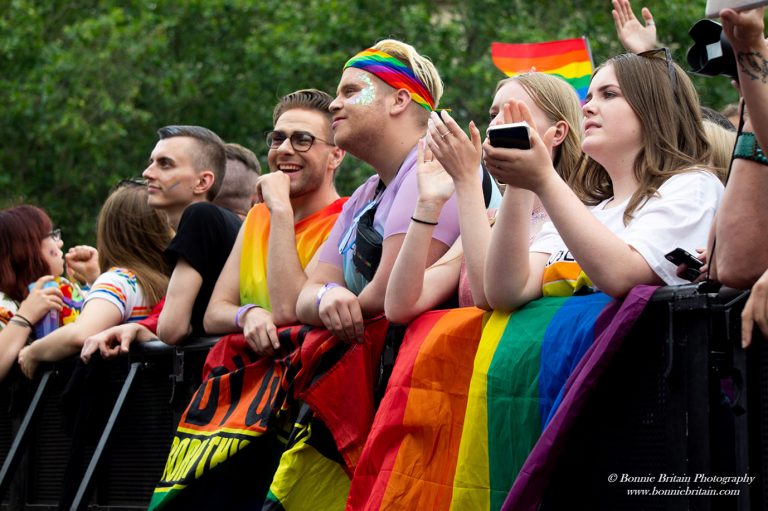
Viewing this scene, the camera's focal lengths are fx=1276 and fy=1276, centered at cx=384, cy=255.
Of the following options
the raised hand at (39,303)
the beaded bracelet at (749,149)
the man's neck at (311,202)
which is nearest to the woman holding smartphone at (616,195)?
the beaded bracelet at (749,149)

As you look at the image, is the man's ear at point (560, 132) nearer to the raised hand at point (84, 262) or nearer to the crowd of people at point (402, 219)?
the crowd of people at point (402, 219)

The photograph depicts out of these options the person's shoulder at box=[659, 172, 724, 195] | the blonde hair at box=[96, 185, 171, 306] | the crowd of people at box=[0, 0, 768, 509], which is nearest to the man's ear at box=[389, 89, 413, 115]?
the crowd of people at box=[0, 0, 768, 509]

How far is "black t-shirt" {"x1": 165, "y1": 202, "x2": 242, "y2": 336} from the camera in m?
5.89

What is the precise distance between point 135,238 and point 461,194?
116 inches

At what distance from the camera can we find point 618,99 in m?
4.05

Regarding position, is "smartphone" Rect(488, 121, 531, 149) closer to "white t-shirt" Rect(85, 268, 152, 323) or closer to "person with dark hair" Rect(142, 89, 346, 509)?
"person with dark hair" Rect(142, 89, 346, 509)

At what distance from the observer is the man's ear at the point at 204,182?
670 cm

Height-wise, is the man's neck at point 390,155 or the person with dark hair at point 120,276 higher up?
the man's neck at point 390,155

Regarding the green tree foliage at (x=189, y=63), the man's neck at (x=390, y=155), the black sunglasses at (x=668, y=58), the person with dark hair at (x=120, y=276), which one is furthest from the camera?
the green tree foliage at (x=189, y=63)

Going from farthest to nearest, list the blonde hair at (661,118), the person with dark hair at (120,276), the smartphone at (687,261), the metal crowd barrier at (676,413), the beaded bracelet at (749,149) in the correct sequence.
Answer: the person with dark hair at (120,276), the blonde hair at (661,118), the smartphone at (687,261), the beaded bracelet at (749,149), the metal crowd barrier at (676,413)

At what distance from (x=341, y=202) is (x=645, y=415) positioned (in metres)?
2.76

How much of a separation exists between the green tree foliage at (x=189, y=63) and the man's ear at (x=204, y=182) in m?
15.1

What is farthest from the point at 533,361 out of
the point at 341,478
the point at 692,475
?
the point at 341,478

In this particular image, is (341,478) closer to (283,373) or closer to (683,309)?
(283,373)
